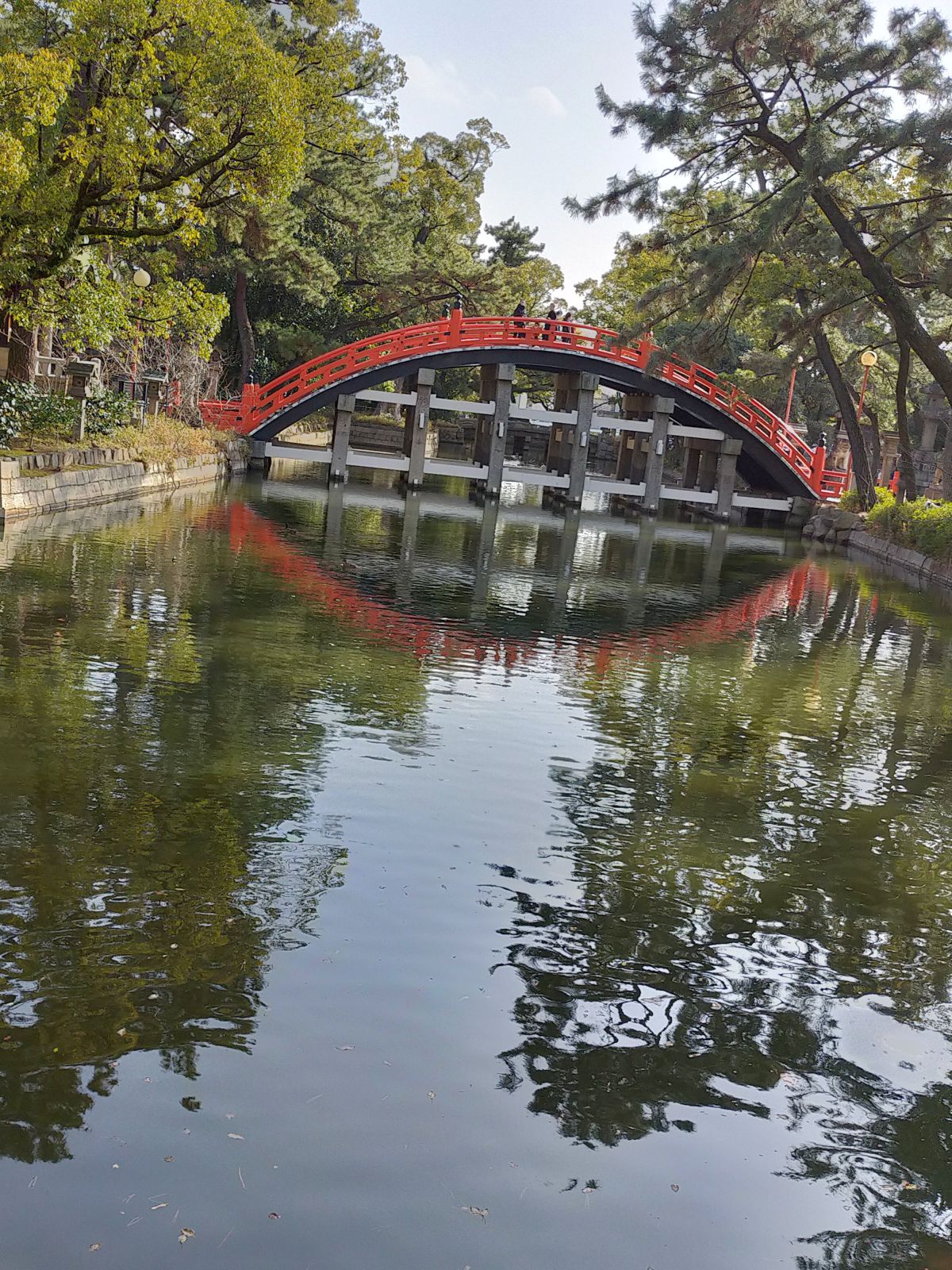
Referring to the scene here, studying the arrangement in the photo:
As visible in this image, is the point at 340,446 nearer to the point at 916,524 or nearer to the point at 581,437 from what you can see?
the point at 581,437

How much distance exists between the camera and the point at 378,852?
6430 millimetres

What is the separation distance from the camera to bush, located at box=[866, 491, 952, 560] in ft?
79.0

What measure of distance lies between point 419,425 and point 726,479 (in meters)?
8.48

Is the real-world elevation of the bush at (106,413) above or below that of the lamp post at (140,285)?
below

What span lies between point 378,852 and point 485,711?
11.1ft

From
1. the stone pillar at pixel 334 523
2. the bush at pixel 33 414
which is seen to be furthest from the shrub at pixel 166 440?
the stone pillar at pixel 334 523

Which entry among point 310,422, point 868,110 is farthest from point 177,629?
point 310,422

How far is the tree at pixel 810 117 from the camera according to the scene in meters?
19.5

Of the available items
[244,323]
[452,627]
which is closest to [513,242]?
[244,323]

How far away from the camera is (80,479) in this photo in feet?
62.8

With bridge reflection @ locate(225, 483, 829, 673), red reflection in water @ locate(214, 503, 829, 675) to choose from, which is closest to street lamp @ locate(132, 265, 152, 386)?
bridge reflection @ locate(225, 483, 829, 673)

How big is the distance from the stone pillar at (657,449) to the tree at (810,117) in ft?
30.8

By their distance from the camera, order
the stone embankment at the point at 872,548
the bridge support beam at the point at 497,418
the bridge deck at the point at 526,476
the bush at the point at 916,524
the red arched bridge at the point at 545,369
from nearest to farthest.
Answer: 1. the stone embankment at the point at 872,548
2. the bush at the point at 916,524
3. the red arched bridge at the point at 545,369
4. the bridge deck at the point at 526,476
5. the bridge support beam at the point at 497,418

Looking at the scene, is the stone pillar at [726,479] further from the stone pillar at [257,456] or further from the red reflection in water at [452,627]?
the red reflection in water at [452,627]
